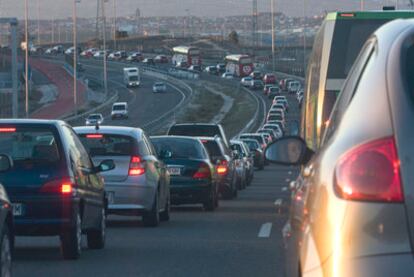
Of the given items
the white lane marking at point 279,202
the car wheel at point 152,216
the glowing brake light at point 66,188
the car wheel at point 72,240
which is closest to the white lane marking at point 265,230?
the car wheel at point 152,216

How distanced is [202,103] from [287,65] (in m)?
65.1

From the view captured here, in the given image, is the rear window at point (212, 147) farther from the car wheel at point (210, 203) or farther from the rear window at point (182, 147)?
the car wheel at point (210, 203)

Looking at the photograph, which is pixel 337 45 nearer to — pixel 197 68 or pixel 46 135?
pixel 46 135

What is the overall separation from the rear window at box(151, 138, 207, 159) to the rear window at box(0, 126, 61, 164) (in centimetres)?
945

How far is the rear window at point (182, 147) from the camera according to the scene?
23922mm

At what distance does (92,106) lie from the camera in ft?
374

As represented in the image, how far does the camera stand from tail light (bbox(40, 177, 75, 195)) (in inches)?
524

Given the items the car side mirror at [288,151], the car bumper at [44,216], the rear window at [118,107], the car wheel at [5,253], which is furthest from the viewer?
the rear window at [118,107]

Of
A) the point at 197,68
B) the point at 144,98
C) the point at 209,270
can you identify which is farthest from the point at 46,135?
the point at 197,68

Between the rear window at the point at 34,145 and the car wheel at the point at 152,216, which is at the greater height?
the rear window at the point at 34,145

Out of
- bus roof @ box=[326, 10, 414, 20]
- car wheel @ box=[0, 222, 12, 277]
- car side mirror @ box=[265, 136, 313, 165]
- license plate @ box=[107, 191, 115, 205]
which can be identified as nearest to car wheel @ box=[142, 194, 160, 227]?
license plate @ box=[107, 191, 115, 205]

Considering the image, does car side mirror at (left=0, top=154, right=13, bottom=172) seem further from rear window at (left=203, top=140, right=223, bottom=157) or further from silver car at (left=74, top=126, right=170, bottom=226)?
rear window at (left=203, top=140, right=223, bottom=157)

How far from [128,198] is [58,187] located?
512 centimetres

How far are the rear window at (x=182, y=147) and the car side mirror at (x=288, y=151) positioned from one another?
16.8 m
